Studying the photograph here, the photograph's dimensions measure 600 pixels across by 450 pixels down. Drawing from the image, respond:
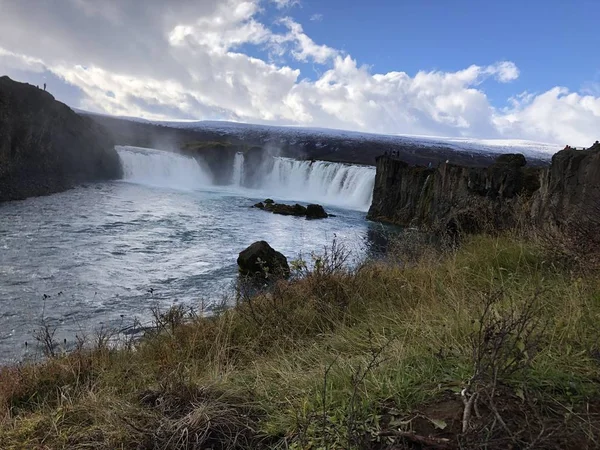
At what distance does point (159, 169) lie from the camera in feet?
156

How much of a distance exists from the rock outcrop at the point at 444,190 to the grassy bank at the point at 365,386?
22.4 feet

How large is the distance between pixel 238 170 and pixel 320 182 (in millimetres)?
13528

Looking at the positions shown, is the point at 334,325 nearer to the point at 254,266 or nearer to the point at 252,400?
the point at 252,400

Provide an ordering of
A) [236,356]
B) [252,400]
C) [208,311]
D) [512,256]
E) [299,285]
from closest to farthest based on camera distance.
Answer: [252,400]
[236,356]
[512,256]
[299,285]
[208,311]

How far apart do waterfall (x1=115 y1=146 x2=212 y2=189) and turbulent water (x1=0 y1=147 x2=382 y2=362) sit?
6.93 meters

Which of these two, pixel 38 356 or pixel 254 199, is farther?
pixel 254 199

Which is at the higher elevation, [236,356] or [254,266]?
[236,356]

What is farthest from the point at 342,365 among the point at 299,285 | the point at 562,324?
the point at 299,285

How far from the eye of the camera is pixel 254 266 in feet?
47.0

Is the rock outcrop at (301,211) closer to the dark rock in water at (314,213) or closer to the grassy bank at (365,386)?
the dark rock in water at (314,213)

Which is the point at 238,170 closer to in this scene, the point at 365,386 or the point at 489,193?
the point at 489,193

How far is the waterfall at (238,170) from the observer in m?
54.0

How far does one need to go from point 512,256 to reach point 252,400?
4.59 meters

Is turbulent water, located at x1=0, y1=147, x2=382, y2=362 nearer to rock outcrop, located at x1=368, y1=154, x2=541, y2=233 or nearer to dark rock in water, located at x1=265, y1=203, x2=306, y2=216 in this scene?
dark rock in water, located at x1=265, y1=203, x2=306, y2=216
